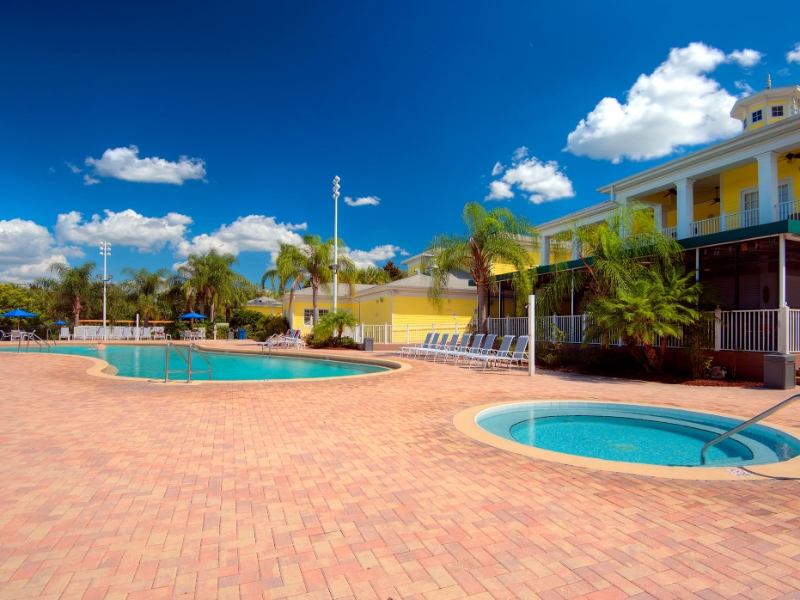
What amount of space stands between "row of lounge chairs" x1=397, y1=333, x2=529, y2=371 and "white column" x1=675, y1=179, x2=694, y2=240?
285 inches

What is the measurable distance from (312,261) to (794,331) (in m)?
22.1

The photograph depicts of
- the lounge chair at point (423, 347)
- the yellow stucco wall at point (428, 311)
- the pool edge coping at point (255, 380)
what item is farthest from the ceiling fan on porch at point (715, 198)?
the pool edge coping at point (255, 380)

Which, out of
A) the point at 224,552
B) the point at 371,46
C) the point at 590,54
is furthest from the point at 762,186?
the point at 224,552

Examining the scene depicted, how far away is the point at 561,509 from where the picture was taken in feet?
11.6

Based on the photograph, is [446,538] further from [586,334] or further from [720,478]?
[586,334]

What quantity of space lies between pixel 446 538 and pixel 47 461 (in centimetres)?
401

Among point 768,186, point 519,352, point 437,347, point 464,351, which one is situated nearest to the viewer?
point 519,352

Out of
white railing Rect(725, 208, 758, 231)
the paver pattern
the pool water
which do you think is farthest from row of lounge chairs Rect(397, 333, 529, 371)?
the paver pattern

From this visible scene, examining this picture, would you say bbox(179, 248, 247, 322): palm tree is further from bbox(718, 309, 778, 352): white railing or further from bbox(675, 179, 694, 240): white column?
bbox(718, 309, 778, 352): white railing

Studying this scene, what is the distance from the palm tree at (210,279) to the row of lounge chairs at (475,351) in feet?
74.7

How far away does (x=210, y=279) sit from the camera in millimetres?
37344

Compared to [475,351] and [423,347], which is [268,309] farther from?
[475,351]

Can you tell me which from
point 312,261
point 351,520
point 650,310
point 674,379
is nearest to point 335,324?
point 312,261

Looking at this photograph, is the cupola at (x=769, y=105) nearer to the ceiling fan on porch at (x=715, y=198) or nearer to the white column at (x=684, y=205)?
the ceiling fan on porch at (x=715, y=198)
